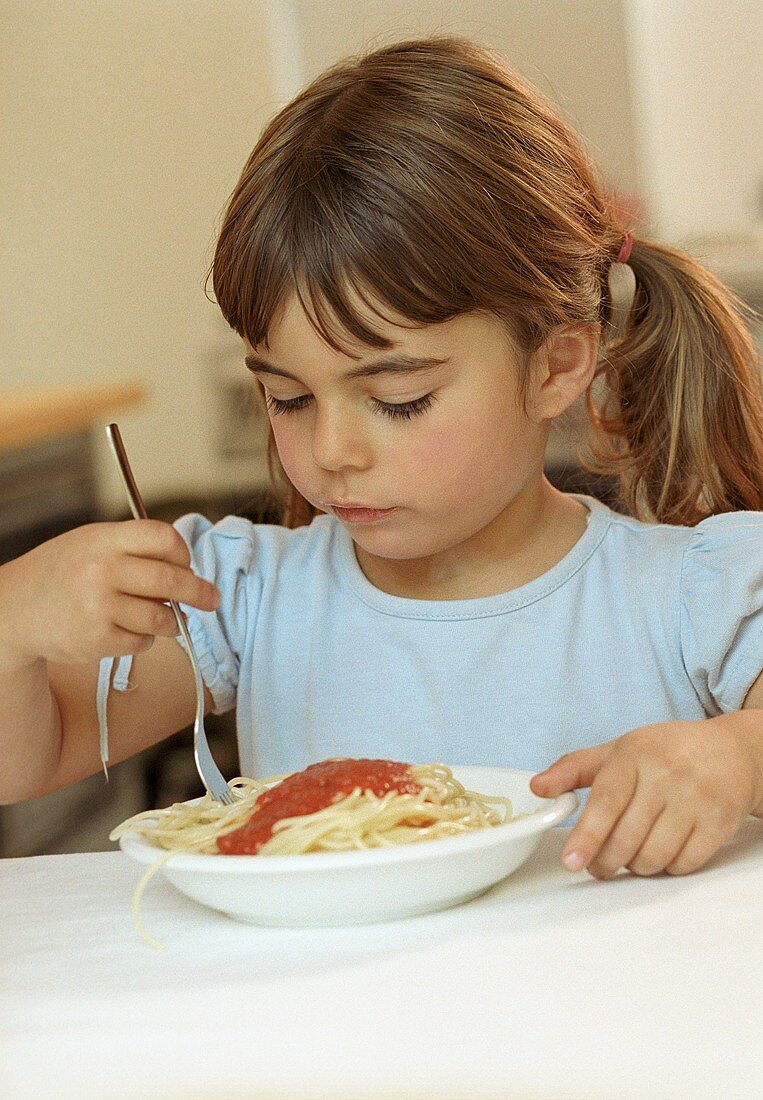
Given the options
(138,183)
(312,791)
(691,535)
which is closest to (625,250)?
(691,535)

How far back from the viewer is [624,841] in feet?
2.47

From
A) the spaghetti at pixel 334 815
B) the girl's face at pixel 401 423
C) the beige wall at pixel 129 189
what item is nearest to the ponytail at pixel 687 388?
the girl's face at pixel 401 423

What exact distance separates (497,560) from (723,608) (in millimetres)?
240

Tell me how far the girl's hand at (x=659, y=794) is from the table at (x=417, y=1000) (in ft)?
0.06

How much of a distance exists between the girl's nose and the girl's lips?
67 mm

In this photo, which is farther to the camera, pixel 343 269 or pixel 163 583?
pixel 343 269

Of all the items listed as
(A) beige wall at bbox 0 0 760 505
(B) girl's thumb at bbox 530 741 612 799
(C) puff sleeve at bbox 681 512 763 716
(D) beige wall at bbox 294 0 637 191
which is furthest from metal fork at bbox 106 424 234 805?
(A) beige wall at bbox 0 0 760 505

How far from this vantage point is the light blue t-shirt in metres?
1.19

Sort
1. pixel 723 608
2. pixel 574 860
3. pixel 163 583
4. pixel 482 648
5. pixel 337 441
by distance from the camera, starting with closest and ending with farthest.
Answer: pixel 574 860
pixel 163 583
pixel 337 441
pixel 723 608
pixel 482 648

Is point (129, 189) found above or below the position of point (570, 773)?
above

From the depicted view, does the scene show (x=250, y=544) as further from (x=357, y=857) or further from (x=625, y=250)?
(x=357, y=857)

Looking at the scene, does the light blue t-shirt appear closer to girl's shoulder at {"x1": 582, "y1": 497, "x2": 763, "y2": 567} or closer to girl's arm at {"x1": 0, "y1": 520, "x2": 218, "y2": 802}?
girl's shoulder at {"x1": 582, "y1": 497, "x2": 763, "y2": 567}

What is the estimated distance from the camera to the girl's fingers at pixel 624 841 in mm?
752

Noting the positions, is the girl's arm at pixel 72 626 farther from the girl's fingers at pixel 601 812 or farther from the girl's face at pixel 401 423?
the girl's fingers at pixel 601 812
